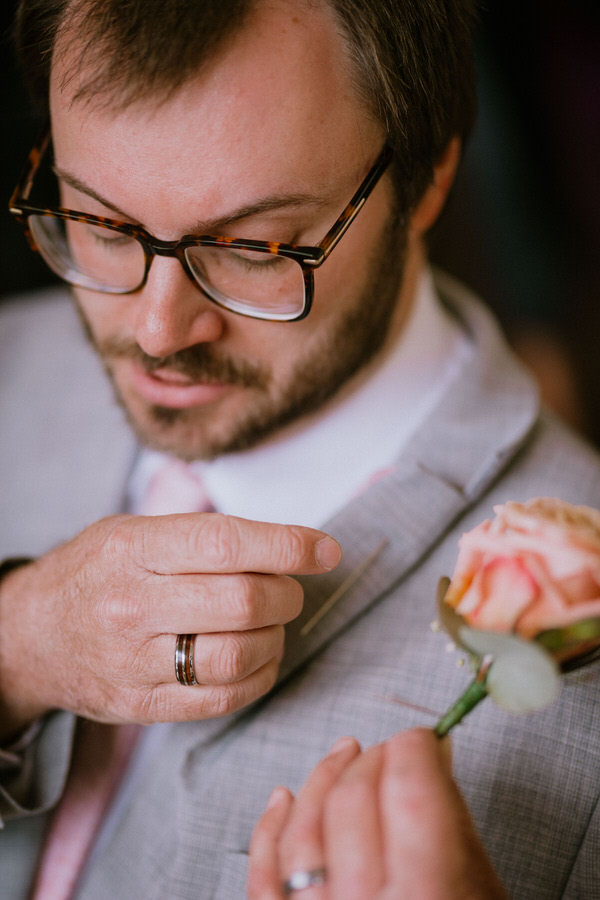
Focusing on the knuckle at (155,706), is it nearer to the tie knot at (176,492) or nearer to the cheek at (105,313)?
the tie knot at (176,492)

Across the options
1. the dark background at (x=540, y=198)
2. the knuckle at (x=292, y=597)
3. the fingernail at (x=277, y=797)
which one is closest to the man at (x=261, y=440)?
the knuckle at (x=292, y=597)

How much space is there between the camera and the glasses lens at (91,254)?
964 millimetres

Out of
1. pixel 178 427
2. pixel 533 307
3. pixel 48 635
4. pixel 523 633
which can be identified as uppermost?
pixel 523 633

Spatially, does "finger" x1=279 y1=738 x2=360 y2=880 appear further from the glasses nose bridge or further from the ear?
the ear

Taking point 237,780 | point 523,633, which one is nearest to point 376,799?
point 523,633

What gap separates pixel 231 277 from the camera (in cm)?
92

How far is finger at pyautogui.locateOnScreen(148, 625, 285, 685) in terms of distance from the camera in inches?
29.8

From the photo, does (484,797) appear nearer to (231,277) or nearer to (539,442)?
(539,442)

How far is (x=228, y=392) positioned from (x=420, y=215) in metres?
0.44

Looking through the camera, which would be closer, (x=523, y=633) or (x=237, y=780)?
(x=523, y=633)

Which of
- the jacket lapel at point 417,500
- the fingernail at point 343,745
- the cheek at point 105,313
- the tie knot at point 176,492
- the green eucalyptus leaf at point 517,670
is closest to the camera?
the green eucalyptus leaf at point 517,670

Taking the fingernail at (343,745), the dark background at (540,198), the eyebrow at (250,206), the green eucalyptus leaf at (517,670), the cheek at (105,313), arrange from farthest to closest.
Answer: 1. the dark background at (540,198)
2. the cheek at (105,313)
3. the eyebrow at (250,206)
4. the fingernail at (343,745)
5. the green eucalyptus leaf at (517,670)

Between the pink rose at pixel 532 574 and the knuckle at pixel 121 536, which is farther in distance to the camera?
the knuckle at pixel 121 536

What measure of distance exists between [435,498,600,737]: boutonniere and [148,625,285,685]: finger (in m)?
0.31
